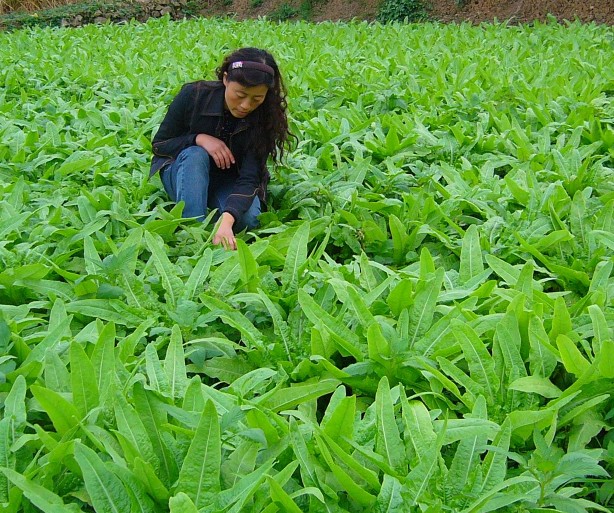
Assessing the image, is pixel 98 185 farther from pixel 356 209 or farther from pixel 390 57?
pixel 390 57

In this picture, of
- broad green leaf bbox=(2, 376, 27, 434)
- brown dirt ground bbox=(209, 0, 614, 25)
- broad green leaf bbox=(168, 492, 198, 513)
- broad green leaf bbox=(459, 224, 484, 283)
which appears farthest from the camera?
brown dirt ground bbox=(209, 0, 614, 25)

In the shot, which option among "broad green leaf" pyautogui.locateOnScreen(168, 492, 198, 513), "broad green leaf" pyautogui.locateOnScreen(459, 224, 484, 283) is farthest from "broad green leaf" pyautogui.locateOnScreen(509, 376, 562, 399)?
"broad green leaf" pyautogui.locateOnScreen(168, 492, 198, 513)

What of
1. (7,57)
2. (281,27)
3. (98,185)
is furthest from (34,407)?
(281,27)

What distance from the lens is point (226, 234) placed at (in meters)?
2.78

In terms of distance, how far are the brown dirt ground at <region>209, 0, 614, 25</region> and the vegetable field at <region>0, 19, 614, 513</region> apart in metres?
7.59

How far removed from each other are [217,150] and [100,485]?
6.77 feet

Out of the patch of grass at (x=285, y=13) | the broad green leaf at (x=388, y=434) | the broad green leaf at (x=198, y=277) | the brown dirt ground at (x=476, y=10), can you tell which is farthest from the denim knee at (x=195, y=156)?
the patch of grass at (x=285, y=13)

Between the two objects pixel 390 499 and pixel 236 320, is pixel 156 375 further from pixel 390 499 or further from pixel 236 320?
pixel 390 499

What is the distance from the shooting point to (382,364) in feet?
6.02

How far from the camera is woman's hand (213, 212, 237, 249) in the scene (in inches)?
107

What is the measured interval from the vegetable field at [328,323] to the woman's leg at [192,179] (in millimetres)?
124

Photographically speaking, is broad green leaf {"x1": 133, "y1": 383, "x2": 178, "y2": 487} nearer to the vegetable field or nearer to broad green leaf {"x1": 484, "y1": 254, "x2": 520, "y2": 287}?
the vegetable field

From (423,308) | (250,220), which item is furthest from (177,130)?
(423,308)

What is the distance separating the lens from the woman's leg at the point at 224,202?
307 centimetres
